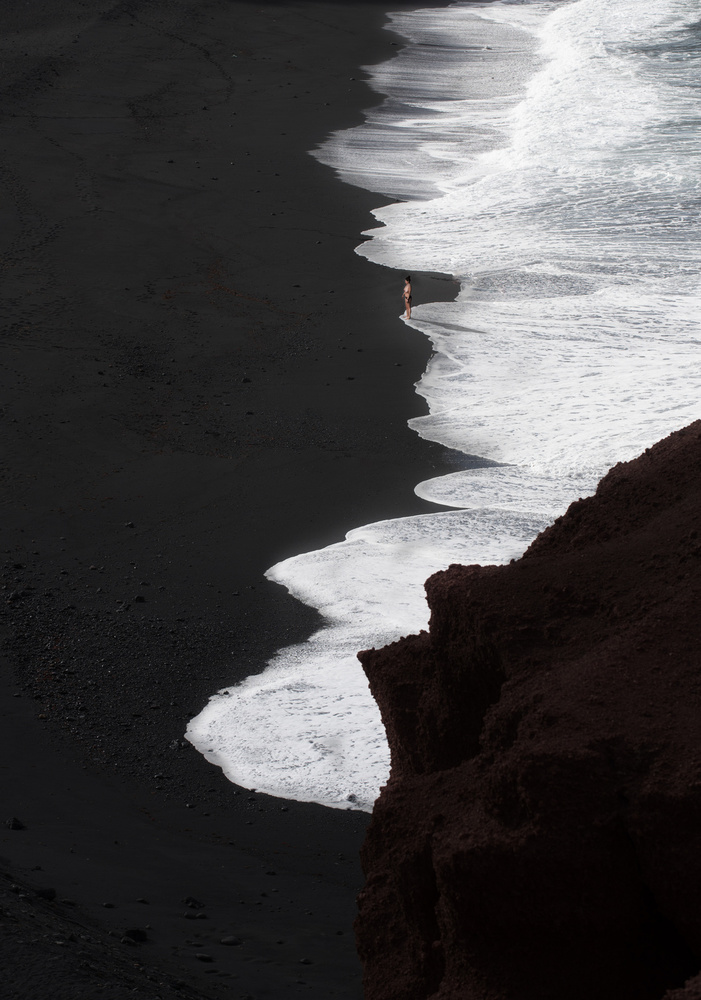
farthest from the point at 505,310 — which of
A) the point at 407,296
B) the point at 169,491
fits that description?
the point at 169,491

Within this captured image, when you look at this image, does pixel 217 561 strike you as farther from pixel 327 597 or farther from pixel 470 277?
pixel 470 277

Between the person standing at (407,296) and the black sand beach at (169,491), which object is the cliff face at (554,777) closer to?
the black sand beach at (169,491)

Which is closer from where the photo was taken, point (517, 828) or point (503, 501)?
point (517, 828)

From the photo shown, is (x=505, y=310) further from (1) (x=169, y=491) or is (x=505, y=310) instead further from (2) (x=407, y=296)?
(1) (x=169, y=491)

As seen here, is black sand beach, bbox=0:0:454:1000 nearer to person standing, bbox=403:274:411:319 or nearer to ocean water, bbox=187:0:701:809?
person standing, bbox=403:274:411:319

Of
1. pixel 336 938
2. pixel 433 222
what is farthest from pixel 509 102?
pixel 336 938

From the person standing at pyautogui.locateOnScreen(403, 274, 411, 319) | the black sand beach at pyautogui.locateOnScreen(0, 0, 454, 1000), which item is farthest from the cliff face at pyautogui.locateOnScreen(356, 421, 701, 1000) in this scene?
the person standing at pyautogui.locateOnScreen(403, 274, 411, 319)
